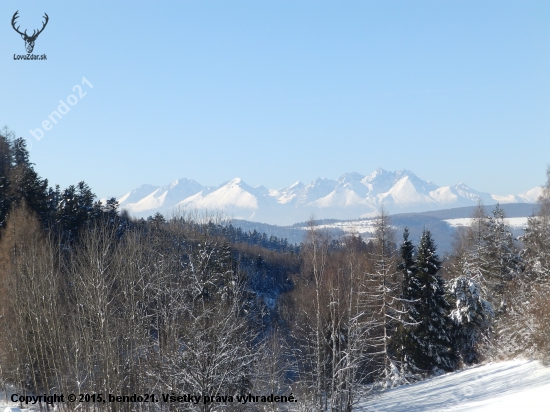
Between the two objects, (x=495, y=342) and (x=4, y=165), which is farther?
(x=4, y=165)

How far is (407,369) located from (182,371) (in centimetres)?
2006

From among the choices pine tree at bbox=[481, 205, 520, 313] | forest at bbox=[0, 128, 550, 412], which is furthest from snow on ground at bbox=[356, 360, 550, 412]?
pine tree at bbox=[481, 205, 520, 313]

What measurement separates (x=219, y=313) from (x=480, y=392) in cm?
1181

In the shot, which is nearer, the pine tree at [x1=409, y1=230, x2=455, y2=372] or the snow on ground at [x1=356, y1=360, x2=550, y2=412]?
the snow on ground at [x1=356, y1=360, x2=550, y2=412]

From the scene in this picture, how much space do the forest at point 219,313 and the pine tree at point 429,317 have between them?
93 millimetres

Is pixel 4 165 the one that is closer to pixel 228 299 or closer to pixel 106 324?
pixel 228 299

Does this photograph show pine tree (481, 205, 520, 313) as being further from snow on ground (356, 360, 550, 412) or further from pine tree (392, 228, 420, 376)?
snow on ground (356, 360, 550, 412)

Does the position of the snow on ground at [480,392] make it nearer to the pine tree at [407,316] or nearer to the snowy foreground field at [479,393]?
the snowy foreground field at [479,393]

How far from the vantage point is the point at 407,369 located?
2911cm

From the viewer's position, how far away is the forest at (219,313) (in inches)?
620

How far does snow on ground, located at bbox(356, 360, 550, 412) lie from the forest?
1127 millimetres

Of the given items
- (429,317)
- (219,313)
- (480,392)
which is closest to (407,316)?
(429,317)

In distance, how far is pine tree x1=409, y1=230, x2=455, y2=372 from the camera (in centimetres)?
2966

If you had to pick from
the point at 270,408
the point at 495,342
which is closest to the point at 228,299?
the point at 270,408
